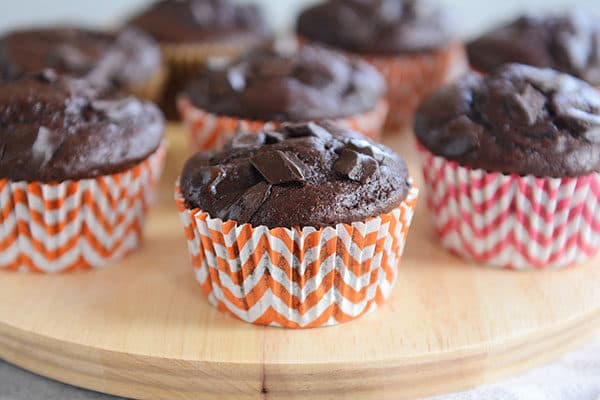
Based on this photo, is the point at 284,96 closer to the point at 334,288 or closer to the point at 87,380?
the point at 334,288

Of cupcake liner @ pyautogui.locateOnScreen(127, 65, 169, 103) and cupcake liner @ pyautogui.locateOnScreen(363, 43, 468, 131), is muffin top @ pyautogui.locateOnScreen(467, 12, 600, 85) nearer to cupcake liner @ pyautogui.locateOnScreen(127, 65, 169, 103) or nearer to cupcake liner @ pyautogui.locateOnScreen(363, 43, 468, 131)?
cupcake liner @ pyautogui.locateOnScreen(363, 43, 468, 131)

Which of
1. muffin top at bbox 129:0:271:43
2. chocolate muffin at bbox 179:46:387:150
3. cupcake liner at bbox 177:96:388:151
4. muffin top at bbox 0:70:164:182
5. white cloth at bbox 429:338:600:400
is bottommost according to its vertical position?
white cloth at bbox 429:338:600:400

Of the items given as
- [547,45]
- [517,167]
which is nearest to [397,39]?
[547,45]

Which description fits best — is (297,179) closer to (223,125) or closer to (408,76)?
(223,125)

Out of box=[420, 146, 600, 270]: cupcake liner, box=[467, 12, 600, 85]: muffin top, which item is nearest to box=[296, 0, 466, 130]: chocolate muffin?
box=[467, 12, 600, 85]: muffin top

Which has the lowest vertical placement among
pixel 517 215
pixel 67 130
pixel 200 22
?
pixel 200 22

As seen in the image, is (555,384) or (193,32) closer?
(555,384)
